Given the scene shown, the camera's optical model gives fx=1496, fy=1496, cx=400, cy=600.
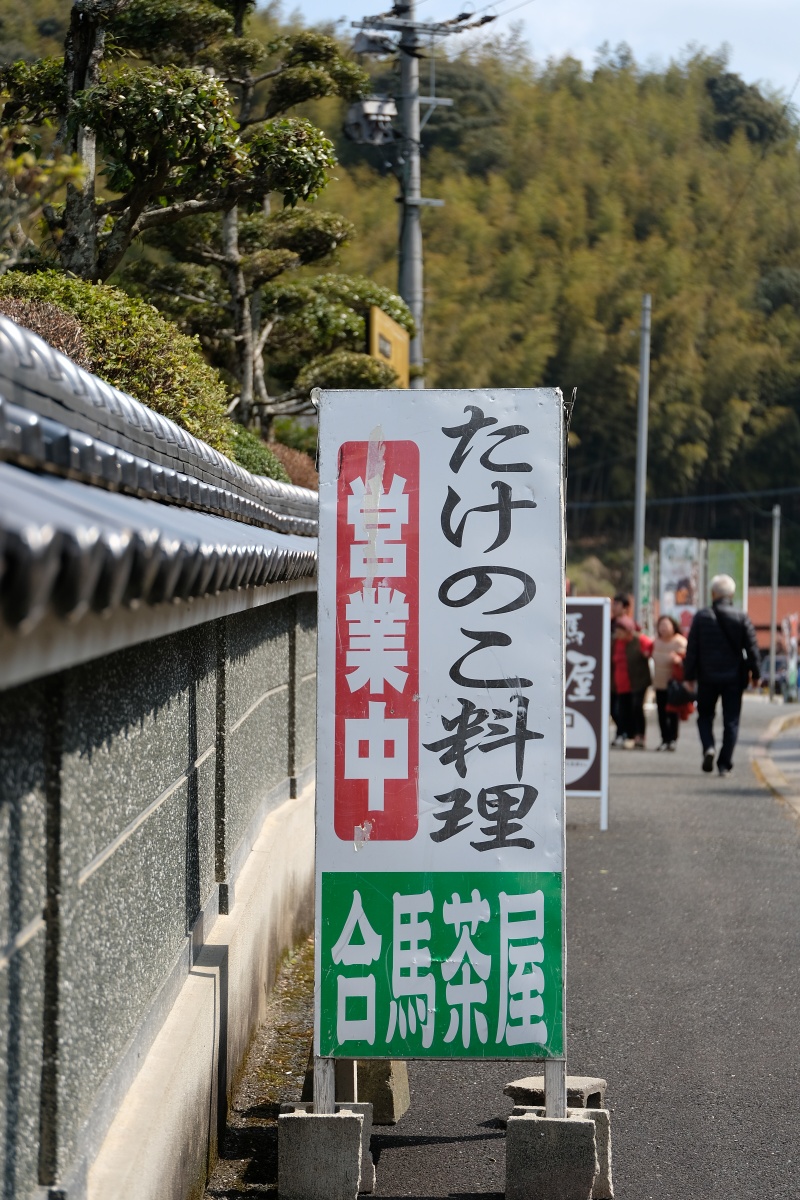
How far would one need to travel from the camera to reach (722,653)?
12961mm

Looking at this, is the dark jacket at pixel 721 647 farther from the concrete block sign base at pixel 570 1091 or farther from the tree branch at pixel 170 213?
the concrete block sign base at pixel 570 1091

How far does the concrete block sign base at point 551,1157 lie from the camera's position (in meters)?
4.08

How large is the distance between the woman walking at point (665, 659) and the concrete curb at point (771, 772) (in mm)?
1072

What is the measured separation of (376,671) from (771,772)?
→ 11.6 meters

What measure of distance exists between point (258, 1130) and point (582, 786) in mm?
5229

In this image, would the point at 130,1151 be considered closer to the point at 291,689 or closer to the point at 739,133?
the point at 291,689

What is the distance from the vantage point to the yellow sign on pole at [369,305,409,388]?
15.6 meters

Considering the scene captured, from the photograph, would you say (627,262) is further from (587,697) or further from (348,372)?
(587,697)

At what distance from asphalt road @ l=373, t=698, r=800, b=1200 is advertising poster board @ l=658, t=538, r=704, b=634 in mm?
23093

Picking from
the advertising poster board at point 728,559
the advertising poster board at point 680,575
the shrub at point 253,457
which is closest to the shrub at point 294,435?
Result: the shrub at point 253,457

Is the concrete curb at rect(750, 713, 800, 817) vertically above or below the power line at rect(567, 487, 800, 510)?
below

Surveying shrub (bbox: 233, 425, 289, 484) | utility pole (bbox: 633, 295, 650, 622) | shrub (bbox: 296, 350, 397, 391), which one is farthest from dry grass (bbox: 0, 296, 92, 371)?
utility pole (bbox: 633, 295, 650, 622)

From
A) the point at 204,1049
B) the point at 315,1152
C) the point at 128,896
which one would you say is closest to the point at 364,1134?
the point at 315,1152

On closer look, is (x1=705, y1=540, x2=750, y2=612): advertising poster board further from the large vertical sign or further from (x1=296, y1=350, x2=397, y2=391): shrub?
the large vertical sign
